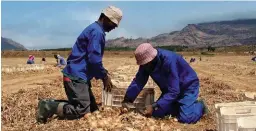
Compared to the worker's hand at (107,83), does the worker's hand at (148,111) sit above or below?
below

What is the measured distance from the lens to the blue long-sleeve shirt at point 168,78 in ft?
21.4

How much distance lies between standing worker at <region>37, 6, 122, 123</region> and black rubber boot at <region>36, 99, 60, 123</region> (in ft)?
0.05

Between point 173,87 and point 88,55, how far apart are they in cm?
119

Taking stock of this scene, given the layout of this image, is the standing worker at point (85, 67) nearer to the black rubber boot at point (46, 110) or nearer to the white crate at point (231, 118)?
the black rubber boot at point (46, 110)

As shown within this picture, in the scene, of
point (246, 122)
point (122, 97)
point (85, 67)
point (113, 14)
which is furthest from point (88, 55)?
point (246, 122)

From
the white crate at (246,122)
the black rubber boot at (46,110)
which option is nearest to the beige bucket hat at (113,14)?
the black rubber boot at (46,110)

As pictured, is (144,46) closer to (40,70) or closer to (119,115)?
(119,115)

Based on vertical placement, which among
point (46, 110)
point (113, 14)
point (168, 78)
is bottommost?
point (46, 110)

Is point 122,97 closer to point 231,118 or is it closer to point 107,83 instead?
point 107,83

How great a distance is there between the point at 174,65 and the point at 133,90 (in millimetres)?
672

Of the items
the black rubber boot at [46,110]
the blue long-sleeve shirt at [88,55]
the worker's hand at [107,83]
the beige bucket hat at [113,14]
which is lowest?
the black rubber boot at [46,110]

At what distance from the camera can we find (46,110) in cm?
687

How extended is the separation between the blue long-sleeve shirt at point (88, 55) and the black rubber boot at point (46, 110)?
480 millimetres

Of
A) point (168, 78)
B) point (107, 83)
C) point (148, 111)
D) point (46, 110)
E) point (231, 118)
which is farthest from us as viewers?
point (46, 110)
